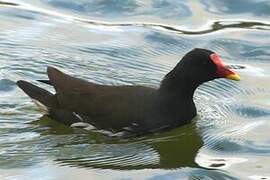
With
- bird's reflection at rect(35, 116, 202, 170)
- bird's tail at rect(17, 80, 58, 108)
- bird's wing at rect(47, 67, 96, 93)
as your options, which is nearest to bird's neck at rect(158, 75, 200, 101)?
bird's reflection at rect(35, 116, 202, 170)

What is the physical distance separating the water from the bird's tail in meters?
0.16

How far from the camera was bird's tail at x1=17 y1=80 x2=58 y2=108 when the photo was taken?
891 centimetres

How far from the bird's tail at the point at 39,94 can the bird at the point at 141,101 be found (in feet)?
0.09

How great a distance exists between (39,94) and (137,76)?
1361mm

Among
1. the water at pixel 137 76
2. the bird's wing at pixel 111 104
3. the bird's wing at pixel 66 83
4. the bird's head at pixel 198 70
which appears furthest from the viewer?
the bird's wing at pixel 66 83

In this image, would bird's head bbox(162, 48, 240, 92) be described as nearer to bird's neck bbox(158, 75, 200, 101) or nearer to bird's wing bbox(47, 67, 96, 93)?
bird's neck bbox(158, 75, 200, 101)

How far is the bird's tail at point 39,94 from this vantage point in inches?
351

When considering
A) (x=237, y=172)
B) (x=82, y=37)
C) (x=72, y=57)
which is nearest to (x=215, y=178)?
(x=237, y=172)

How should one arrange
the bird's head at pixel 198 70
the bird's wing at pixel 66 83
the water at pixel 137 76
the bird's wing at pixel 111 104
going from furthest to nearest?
1. the bird's wing at pixel 66 83
2. the bird's head at pixel 198 70
3. the bird's wing at pixel 111 104
4. the water at pixel 137 76

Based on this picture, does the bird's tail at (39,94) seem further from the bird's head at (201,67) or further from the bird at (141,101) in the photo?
the bird's head at (201,67)

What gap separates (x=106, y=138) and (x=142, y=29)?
3.22 meters

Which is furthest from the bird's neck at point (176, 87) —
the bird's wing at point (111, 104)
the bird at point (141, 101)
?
the bird's wing at point (111, 104)

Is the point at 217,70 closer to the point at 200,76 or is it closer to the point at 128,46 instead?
the point at 200,76

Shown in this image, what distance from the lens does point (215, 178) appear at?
7.82m
